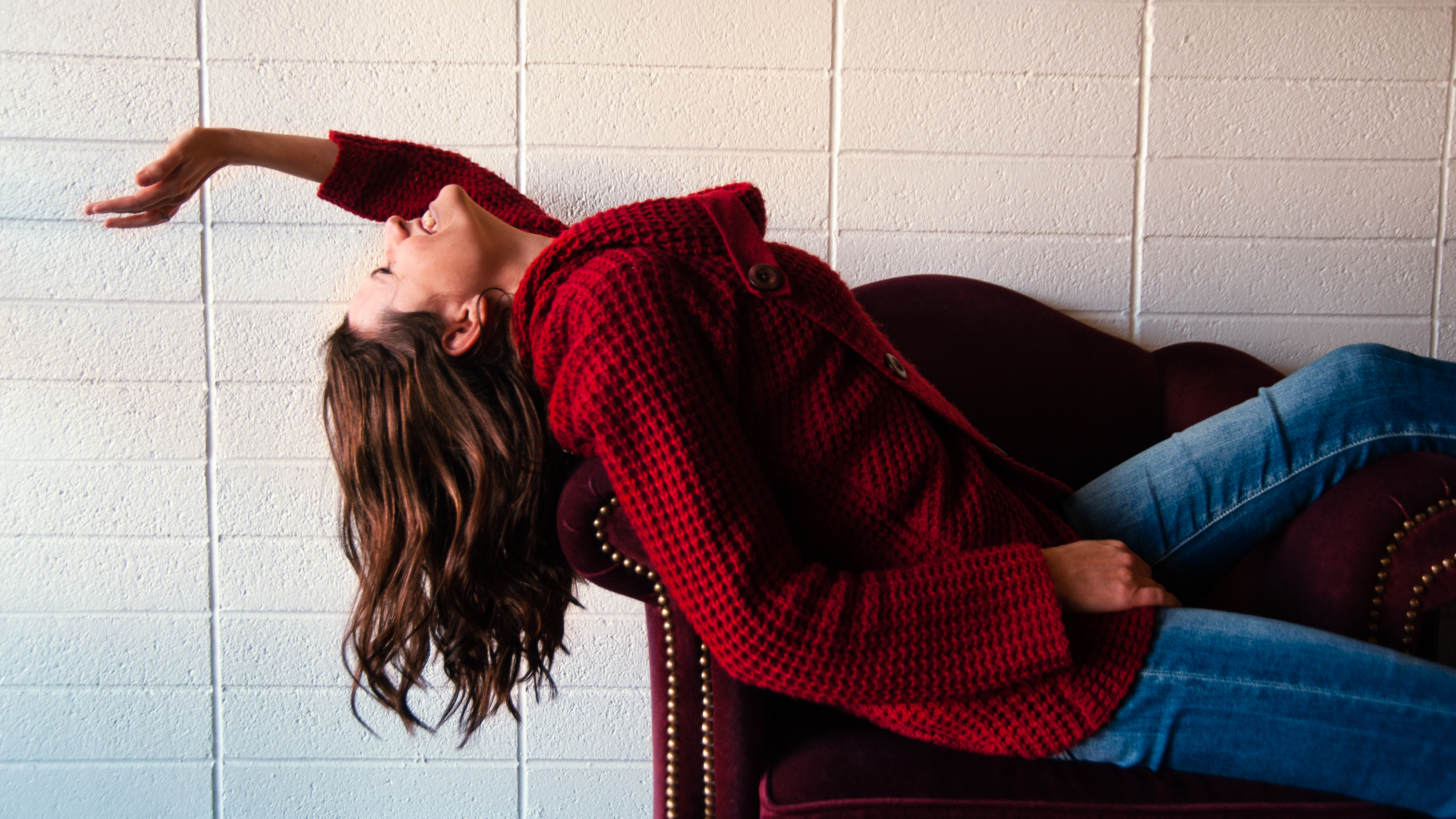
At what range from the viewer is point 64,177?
1403 mm

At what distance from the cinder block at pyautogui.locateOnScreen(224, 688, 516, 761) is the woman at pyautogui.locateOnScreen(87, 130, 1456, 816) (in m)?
0.52

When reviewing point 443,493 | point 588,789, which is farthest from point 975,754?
point 588,789

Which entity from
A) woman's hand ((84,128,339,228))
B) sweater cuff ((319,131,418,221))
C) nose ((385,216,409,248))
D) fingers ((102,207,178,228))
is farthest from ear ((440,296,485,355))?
fingers ((102,207,178,228))

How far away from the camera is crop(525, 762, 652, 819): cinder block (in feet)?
5.12

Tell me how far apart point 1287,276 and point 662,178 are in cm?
120

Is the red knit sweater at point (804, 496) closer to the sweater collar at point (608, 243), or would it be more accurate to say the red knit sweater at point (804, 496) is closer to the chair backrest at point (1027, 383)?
the sweater collar at point (608, 243)

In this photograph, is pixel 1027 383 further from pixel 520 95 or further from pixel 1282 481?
pixel 520 95

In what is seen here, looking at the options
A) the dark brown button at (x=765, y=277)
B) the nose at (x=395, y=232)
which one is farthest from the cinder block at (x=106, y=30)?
the dark brown button at (x=765, y=277)

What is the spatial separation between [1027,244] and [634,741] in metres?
1.20

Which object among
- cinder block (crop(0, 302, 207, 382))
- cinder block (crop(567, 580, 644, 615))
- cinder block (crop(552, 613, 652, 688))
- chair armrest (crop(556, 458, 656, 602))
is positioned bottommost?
cinder block (crop(552, 613, 652, 688))

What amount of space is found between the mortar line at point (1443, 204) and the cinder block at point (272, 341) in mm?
2043

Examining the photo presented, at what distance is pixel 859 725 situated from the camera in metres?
0.96

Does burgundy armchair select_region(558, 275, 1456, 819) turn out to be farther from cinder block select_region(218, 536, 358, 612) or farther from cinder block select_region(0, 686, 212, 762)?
cinder block select_region(0, 686, 212, 762)

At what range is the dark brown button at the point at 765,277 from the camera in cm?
93
